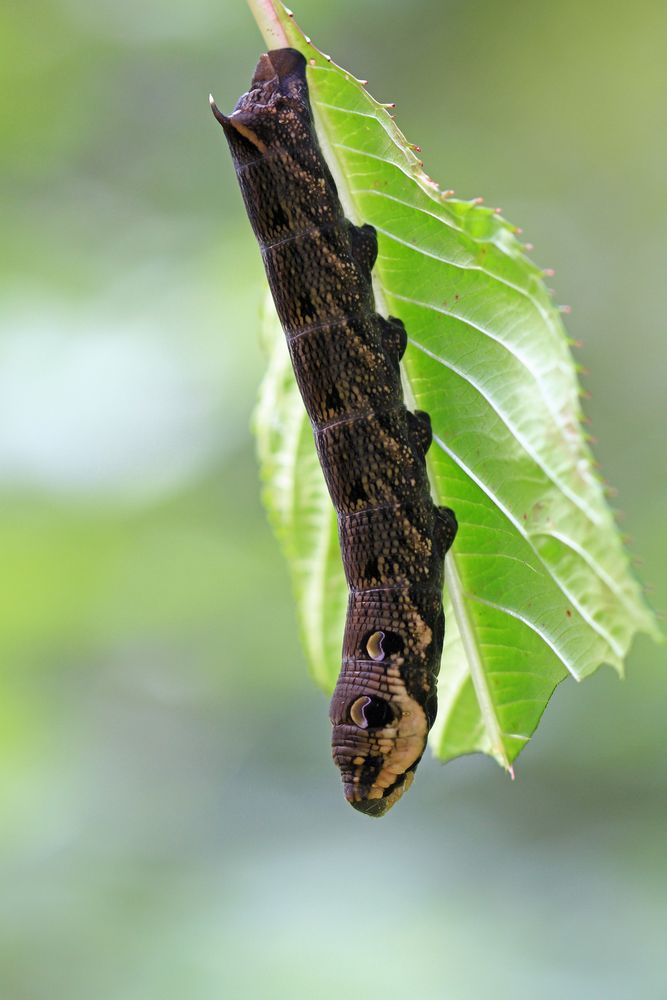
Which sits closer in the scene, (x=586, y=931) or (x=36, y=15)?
(x=586, y=931)

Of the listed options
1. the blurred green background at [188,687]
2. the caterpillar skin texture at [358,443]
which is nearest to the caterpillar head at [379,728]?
the caterpillar skin texture at [358,443]

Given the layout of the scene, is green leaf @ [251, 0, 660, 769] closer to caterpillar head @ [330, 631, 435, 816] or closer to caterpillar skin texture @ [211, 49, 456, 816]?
caterpillar skin texture @ [211, 49, 456, 816]

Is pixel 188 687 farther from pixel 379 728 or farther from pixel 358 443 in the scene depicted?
pixel 358 443

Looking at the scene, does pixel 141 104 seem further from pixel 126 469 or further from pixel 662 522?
pixel 662 522

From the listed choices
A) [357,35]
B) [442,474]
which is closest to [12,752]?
[442,474]

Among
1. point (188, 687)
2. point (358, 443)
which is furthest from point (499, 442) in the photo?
point (188, 687)
